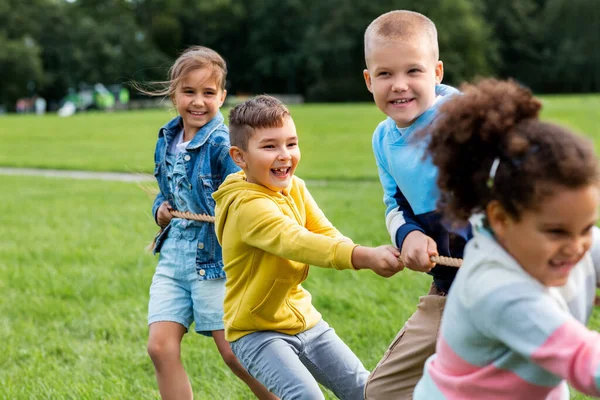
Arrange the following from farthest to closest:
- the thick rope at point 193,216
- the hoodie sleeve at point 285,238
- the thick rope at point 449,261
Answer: the thick rope at point 193,216 → the hoodie sleeve at point 285,238 → the thick rope at point 449,261

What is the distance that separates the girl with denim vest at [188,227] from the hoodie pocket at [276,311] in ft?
2.27

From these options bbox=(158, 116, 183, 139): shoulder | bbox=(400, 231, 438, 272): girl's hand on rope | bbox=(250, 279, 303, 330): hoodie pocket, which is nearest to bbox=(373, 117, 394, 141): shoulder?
bbox=(400, 231, 438, 272): girl's hand on rope

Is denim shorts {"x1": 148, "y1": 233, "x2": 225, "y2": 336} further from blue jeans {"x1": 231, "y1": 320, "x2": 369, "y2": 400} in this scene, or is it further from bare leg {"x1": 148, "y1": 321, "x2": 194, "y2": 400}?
blue jeans {"x1": 231, "y1": 320, "x2": 369, "y2": 400}

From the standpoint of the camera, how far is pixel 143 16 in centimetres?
7919

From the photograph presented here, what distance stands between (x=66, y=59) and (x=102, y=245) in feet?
209

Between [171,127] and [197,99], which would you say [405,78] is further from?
[171,127]

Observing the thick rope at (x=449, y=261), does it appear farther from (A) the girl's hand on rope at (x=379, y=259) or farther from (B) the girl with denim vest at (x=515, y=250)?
(B) the girl with denim vest at (x=515, y=250)

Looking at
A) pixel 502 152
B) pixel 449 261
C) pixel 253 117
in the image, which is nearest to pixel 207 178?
pixel 253 117

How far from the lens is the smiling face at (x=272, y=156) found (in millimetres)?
3102

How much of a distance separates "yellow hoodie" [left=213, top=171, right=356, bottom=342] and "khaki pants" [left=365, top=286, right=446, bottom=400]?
34cm

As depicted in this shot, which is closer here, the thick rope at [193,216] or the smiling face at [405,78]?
the smiling face at [405,78]

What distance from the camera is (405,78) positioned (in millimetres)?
2965

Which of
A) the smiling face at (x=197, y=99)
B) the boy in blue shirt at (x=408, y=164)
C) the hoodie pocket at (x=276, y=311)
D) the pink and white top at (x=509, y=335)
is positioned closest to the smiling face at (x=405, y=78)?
the boy in blue shirt at (x=408, y=164)

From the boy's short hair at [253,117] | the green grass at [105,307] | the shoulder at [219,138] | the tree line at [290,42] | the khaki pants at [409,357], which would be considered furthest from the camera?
the tree line at [290,42]
